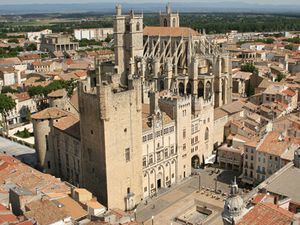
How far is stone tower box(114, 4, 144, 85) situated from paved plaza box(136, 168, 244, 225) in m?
30.4

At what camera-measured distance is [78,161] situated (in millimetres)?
58281

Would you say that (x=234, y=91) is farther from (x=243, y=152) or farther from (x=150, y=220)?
(x=150, y=220)

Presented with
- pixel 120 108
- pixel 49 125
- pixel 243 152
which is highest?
pixel 120 108

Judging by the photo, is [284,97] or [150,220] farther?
[284,97]

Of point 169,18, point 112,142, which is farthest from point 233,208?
point 169,18

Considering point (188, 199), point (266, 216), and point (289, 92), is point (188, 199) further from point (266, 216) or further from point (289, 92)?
point (289, 92)

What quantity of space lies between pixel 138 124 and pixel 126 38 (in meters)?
36.9

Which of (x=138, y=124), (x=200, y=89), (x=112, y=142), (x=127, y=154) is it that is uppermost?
(x=138, y=124)

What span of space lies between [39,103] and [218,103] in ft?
149

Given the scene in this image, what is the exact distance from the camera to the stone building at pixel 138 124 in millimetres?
51938

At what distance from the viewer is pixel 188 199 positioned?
186ft

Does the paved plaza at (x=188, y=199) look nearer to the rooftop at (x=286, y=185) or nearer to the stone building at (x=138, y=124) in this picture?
the stone building at (x=138, y=124)

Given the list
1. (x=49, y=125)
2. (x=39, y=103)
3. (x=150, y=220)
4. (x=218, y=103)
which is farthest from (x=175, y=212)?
(x=39, y=103)

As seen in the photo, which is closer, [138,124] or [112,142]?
[112,142]
